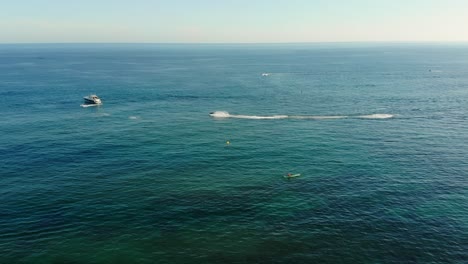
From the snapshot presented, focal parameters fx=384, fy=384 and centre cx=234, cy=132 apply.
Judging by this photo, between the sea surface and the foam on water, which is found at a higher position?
the foam on water

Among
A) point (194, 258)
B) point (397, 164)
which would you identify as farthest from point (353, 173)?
point (194, 258)

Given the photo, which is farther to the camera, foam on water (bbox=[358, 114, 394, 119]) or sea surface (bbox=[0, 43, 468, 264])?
foam on water (bbox=[358, 114, 394, 119])

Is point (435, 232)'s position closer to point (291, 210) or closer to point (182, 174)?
point (291, 210)

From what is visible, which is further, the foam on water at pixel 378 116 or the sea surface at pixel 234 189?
the foam on water at pixel 378 116

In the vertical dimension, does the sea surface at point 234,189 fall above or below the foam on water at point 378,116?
below

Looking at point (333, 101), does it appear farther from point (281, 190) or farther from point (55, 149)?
point (55, 149)

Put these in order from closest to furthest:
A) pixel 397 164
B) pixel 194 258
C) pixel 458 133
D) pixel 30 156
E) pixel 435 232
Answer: pixel 194 258 → pixel 435 232 → pixel 397 164 → pixel 30 156 → pixel 458 133

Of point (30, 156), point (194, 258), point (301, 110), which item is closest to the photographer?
point (194, 258)

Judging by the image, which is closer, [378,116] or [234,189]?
[234,189]

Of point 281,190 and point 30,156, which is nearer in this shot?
point 281,190

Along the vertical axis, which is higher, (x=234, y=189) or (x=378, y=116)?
(x=378, y=116)
